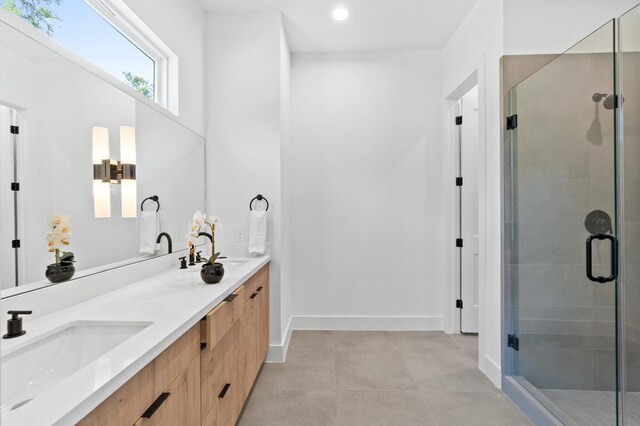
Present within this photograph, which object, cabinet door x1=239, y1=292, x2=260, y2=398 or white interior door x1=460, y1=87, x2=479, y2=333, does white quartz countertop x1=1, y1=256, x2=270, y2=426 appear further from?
white interior door x1=460, y1=87, x2=479, y2=333

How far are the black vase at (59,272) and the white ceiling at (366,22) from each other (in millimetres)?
2314

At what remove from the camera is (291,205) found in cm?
362

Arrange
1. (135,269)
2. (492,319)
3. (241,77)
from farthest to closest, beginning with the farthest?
(241,77) → (492,319) → (135,269)

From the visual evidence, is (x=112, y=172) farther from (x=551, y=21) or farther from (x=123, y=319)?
(x=551, y=21)

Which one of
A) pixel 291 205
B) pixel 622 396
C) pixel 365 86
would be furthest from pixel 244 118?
pixel 622 396

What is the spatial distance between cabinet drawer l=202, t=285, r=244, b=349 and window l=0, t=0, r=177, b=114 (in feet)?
4.41

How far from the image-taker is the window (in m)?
1.50

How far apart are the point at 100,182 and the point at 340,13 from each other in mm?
2310

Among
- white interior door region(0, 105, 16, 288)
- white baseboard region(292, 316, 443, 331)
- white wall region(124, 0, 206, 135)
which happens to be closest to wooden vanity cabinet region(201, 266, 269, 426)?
white interior door region(0, 105, 16, 288)

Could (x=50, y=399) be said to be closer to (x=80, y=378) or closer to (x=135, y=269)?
(x=80, y=378)

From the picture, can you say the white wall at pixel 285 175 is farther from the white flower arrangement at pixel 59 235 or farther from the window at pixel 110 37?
the white flower arrangement at pixel 59 235

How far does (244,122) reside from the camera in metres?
2.94

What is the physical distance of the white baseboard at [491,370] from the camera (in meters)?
2.46

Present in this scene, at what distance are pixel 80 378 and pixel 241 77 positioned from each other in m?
2.61
